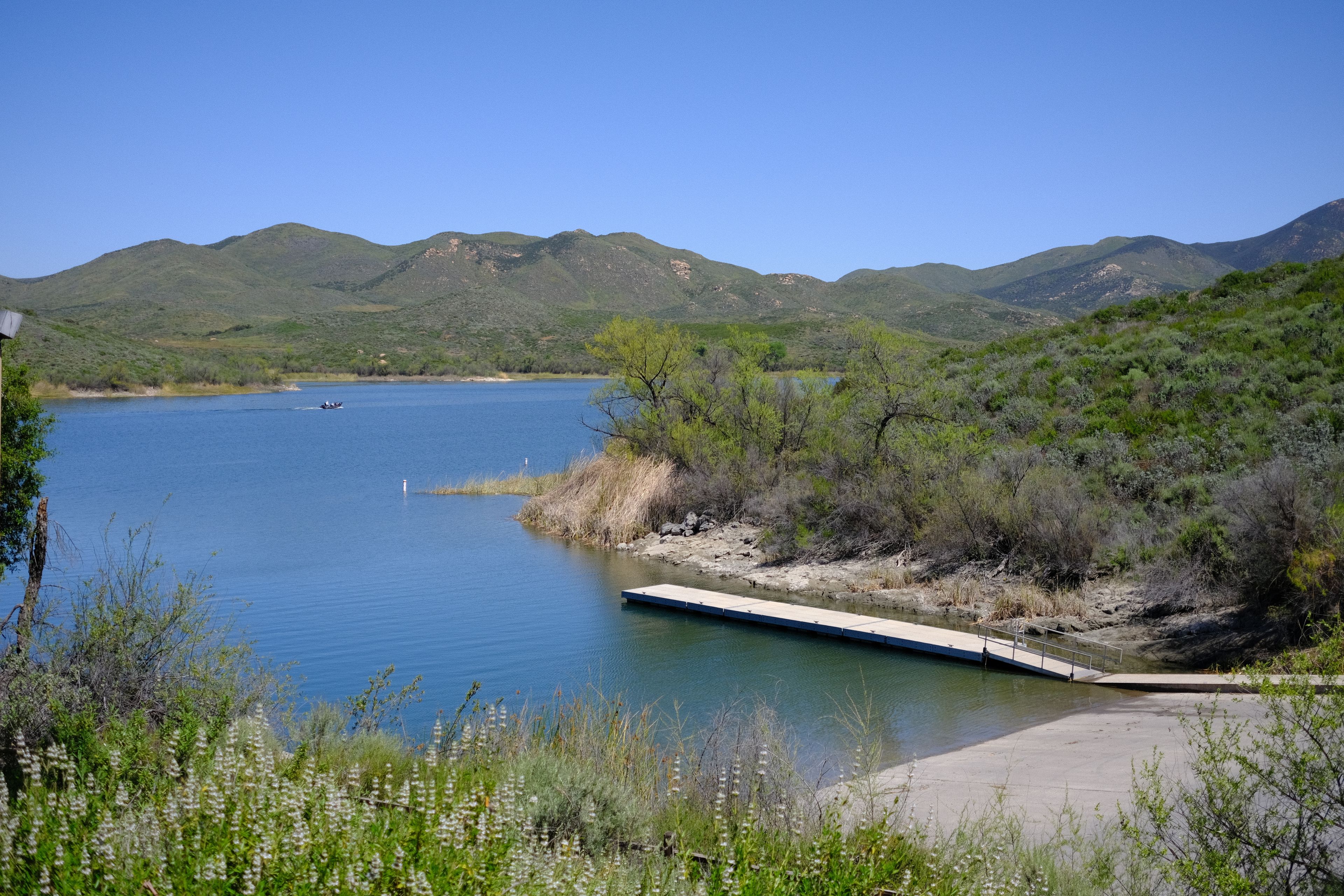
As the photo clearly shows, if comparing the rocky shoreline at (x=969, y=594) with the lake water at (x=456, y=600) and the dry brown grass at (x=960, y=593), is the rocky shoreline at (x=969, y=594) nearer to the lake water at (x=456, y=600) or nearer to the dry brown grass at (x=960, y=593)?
the dry brown grass at (x=960, y=593)

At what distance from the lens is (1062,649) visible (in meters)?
15.7

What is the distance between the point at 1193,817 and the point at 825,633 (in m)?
12.5

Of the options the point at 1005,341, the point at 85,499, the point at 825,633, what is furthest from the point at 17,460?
the point at 1005,341

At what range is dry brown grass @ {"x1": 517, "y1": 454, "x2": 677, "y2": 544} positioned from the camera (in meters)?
28.4

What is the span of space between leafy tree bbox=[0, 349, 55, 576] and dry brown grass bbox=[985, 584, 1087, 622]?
50.3ft

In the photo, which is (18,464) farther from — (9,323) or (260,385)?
(260,385)

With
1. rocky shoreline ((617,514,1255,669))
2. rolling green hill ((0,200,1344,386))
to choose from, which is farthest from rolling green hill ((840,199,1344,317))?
rocky shoreline ((617,514,1255,669))

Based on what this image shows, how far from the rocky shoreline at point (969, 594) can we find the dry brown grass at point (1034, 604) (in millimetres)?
18

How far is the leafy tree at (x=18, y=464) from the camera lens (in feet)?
42.7

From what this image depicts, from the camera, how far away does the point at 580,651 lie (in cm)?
1788

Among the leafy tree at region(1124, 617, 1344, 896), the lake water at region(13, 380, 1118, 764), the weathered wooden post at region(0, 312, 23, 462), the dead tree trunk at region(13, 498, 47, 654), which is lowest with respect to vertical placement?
the lake water at region(13, 380, 1118, 764)

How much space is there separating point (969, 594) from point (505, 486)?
2154cm

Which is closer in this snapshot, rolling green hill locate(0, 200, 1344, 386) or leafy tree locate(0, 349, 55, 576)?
leafy tree locate(0, 349, 55, 576)

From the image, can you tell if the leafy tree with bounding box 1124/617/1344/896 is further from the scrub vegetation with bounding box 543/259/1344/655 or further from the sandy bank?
the sandy bank
